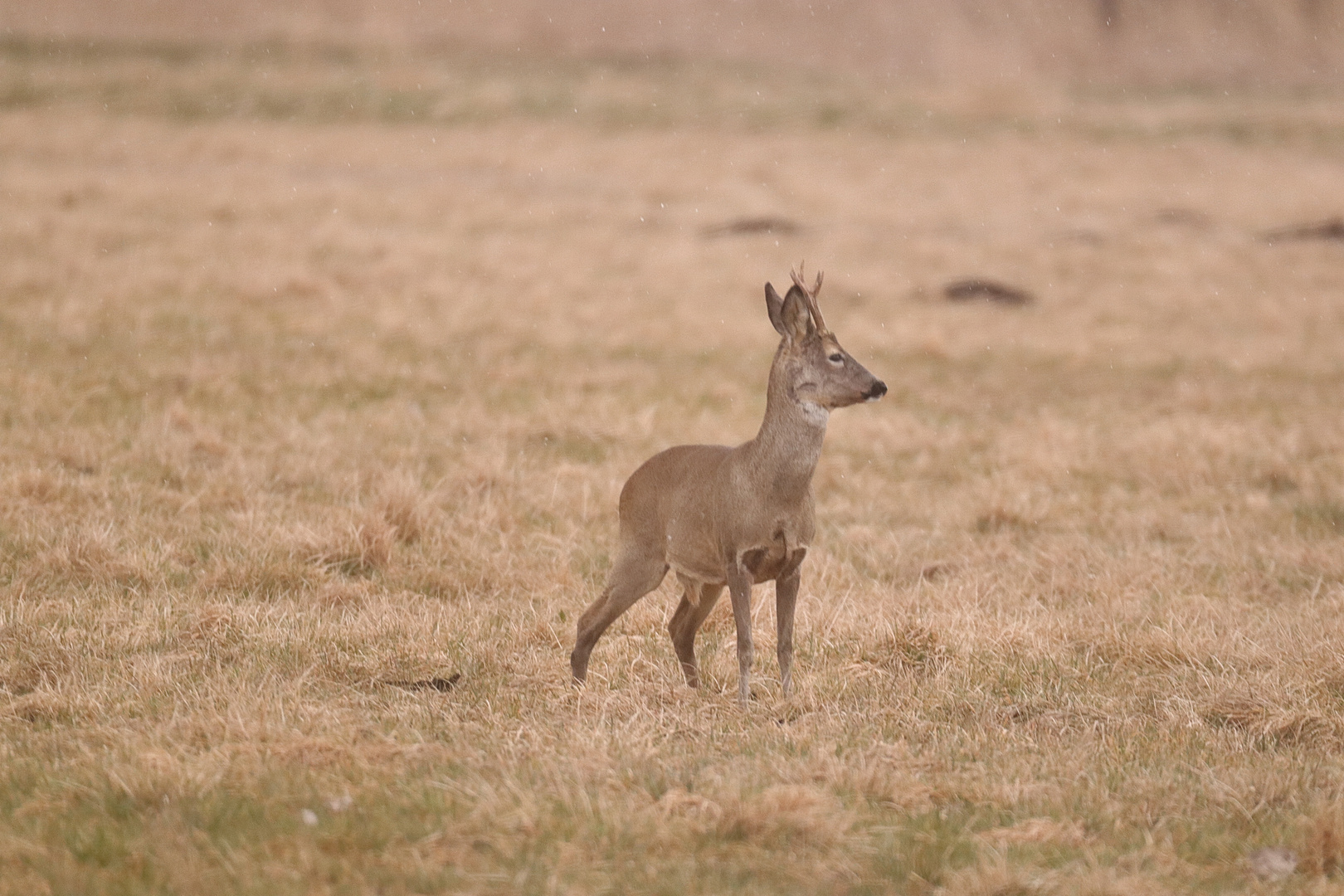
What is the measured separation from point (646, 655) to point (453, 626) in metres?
1.02

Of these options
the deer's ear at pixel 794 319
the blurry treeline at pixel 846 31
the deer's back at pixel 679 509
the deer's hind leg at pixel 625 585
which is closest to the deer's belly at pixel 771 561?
the deer's back at pixel 679 509

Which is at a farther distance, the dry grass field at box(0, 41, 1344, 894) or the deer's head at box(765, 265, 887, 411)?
the deer's head at box(765, 265, 887, 411)

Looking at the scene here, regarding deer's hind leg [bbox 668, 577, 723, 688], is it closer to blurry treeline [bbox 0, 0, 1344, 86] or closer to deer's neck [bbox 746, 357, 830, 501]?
deer's neck [bbox 746, 357, 830, 501]

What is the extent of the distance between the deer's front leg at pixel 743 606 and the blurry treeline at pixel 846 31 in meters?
71.3

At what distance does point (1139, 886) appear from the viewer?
457 cm

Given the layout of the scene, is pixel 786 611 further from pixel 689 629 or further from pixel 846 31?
pixel 846 31

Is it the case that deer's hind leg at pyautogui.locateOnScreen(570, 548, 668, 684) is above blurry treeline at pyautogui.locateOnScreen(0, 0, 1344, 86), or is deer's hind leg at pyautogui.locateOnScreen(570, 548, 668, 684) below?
below

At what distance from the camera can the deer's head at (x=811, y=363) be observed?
6.16m

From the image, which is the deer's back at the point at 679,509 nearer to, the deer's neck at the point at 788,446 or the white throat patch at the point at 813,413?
the deer's neck at the point at 788,446

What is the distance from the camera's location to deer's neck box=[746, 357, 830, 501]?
20.2ft

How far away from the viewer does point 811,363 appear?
20.5 feet

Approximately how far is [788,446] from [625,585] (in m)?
0.97

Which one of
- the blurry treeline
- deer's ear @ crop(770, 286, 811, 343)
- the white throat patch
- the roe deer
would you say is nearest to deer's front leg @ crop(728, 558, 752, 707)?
the roe deer

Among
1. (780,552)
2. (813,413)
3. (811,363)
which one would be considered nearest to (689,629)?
(780,552)
